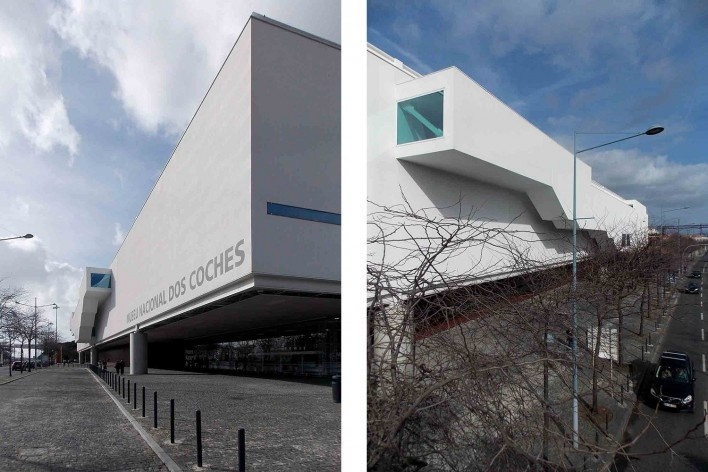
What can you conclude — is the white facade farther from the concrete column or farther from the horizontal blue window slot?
the concrete column

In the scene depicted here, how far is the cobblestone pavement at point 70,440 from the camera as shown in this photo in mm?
4832

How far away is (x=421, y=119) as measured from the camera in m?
1.42

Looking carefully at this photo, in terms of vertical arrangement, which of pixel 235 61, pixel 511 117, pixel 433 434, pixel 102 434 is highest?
pixel 235 61

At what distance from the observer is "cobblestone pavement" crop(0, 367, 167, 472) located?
190 inches

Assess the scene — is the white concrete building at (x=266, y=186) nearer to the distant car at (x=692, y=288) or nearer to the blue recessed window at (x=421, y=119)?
the blue recessed window at (x=421, y=119)

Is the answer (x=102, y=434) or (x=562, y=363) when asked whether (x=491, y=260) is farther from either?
(x=102, y=434)

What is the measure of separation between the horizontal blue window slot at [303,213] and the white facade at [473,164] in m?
8.74

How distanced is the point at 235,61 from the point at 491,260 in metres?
10.1

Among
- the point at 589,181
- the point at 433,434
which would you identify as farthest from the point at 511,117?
the point at 433,434

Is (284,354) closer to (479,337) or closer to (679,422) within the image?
(479,337)

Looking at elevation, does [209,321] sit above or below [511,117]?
below

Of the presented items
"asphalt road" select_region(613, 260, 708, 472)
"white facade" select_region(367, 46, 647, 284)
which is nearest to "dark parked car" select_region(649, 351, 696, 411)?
"asphalt road" select_region(613, 260, 708, 472)

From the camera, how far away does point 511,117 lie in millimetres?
1367

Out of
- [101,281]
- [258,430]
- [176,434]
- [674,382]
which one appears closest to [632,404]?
[674,382]
